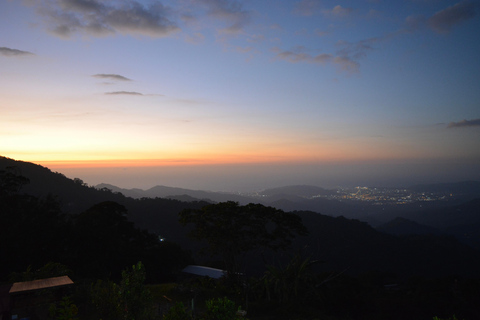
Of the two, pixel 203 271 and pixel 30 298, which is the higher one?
pixel 30 298

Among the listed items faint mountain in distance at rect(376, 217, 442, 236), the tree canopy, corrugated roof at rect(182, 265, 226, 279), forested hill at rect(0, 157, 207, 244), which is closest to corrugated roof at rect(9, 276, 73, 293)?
the tree canopy

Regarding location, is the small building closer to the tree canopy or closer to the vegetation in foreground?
the vegetation in foreground

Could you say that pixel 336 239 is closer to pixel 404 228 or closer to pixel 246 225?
pixel 246 225

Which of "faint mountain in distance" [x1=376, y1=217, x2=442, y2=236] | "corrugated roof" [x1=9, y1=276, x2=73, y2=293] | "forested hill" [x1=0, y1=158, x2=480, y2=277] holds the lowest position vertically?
"faint mountain in distance" [x1=376, y1=217, x2=442, y2=236]

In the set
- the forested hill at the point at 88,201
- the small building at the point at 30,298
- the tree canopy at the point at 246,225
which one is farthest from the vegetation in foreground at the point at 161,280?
the forested hill at the point at 88,201

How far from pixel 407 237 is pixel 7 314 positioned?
6954 cm

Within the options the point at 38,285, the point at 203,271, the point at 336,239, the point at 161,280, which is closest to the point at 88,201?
the point at 161,280

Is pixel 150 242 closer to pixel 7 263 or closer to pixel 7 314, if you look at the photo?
pixel 7 263

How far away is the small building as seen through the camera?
6430 millimetres

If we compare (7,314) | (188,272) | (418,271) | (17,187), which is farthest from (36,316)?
(418,271)

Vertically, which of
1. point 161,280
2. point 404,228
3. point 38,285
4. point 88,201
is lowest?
point 404,228

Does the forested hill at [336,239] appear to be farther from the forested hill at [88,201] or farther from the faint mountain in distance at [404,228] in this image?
the faint mountain in distance at [404,228]

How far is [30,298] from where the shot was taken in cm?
669

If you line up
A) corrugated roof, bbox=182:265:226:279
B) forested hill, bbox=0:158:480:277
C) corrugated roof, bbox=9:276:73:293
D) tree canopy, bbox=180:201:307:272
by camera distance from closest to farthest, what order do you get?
1. corrugated roof, bbox=9:276:73:293
2. tree canopy, bbox=180:201:307:272
3. corrugated roof, bbox=182:265:226:279
4. forested hill, bbox=0:158:480:277
